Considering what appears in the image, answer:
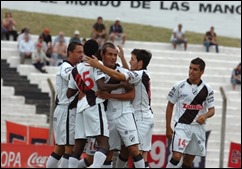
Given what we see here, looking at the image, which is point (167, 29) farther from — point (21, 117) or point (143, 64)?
point (143, 64)

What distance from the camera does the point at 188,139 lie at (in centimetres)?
1923

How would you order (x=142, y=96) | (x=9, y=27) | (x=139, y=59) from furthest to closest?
1. (x=9, y=27)
2. (x=142, y=96)
3. (x=139, y=59)

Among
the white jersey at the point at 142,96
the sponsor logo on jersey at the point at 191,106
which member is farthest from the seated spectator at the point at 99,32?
the white jersey at the point at 142,96

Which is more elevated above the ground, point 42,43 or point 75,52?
point 75,52

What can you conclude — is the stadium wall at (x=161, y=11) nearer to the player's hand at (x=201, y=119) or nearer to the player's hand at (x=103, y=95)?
the player's hand at (x=201, y=119)

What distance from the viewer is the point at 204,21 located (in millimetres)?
43094

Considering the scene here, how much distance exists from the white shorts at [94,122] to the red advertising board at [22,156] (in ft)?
35.2

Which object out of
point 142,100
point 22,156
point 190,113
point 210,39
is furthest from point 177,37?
point 142,100

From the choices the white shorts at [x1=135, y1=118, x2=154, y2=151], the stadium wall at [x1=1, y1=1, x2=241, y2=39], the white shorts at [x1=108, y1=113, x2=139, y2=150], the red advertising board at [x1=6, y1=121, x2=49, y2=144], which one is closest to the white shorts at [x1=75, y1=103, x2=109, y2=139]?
the white shorts at [x1=108, y1=113, x2=139, y2=150]

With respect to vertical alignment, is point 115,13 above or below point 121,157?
above

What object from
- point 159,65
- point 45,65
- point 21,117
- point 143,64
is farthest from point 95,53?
point 159,65

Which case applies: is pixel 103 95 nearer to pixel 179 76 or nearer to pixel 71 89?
pixel 71 89

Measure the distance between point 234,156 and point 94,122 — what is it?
14222mm

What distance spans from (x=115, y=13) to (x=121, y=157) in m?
23.6
